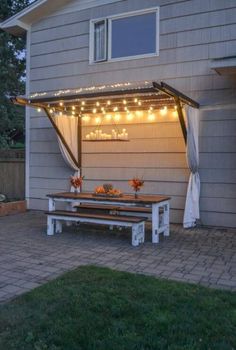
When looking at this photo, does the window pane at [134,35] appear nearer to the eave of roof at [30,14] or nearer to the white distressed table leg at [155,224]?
the eave of roof at [30,14]

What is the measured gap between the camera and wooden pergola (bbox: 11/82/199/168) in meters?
5.80

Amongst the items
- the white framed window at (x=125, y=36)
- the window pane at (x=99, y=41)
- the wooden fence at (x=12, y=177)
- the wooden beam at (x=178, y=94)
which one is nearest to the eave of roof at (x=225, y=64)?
the wooden beam at (x=178, y=94)

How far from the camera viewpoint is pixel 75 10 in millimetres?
8273

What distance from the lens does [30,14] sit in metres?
8.55

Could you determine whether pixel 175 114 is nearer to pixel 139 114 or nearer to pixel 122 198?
pixel 139 114

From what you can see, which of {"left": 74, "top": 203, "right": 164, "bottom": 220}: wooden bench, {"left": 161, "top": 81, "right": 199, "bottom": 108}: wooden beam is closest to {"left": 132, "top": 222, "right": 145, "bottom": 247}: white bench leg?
{"left": 74, "top": 203, "right": 164, "bottom": 220}: wooden bench

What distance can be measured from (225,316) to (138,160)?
488 centimetres

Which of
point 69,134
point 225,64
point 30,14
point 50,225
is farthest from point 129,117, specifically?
point 30,14

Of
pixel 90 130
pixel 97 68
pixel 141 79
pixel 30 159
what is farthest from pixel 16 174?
pixel 141 79

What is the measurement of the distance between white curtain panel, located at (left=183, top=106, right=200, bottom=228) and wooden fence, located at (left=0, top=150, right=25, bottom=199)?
4.45 meters

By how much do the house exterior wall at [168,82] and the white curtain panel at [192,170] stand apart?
19 cm

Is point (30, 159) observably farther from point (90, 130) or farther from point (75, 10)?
point (75, 10)

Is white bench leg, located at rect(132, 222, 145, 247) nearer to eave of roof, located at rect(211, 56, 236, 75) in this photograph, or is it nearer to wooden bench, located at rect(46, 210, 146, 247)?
wooden bench, located at rect(46, 210, 146, 247)

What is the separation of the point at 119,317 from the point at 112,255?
205 cm
